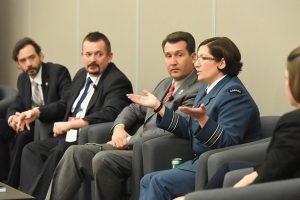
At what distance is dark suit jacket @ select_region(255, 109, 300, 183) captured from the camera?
2.94 meters

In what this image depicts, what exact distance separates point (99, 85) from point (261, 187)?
111 inches

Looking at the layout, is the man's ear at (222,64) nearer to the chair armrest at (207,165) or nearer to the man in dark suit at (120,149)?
the man in dark suit at (120,149)

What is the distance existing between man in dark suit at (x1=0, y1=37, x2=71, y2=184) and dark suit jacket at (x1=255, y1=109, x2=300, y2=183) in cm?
312

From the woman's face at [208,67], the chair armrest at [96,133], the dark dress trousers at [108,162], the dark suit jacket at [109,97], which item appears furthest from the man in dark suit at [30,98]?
the woman's face at [208,67]

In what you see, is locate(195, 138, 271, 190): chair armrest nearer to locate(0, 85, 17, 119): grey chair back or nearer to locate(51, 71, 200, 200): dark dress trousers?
locate(51, 71, 200, 200): dark dress trousers

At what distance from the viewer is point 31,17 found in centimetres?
828

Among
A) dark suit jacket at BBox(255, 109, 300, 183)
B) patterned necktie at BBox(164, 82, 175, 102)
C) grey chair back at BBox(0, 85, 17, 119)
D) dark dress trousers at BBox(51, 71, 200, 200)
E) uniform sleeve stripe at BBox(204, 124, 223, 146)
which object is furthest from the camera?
grey chair back at BBox(0, 85, 17, 119)

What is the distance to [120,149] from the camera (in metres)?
4.88

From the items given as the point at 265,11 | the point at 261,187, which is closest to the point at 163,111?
the point at 265,11

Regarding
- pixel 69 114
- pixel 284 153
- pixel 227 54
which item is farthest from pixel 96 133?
pixel 284 153

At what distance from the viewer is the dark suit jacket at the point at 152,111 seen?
464cm

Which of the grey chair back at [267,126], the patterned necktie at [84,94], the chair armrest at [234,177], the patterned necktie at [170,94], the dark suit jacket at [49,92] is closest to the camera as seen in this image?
the chair armrest at [234,177]

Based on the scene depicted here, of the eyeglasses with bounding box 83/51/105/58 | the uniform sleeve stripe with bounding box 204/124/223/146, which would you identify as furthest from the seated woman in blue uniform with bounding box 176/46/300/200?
the eyeglasses with bounding box 83/51/105/58

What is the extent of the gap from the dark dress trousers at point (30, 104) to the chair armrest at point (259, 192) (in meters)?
3.17
